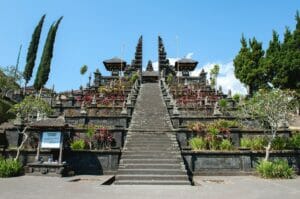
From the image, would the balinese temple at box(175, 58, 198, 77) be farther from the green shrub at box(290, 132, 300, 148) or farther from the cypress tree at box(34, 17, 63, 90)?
the green shrub at box(290, 132, 300, 148)

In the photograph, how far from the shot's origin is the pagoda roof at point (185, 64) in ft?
151

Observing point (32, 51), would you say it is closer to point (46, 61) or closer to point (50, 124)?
point (46, 61)

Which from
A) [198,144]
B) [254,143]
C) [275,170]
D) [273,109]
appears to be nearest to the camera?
[275,170]

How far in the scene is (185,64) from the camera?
4609 cm

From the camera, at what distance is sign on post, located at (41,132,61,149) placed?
13.3 metres

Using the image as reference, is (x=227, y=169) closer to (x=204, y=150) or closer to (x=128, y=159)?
(x=204, y=150)

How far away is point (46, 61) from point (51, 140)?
29606 mm

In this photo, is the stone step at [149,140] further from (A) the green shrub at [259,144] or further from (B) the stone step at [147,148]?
(A) the green shrub at [259,144]

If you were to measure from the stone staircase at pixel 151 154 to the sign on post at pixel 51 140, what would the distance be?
3150mm

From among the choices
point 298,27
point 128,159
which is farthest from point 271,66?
point 128,159

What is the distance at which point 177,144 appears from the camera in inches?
581

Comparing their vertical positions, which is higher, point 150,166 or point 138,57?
point 138,57

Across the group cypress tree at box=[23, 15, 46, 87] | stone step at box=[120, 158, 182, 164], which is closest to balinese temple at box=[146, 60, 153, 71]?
cypress tree at box=[23, 15, 46, 87]

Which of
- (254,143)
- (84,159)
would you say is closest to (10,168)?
(84,159)
